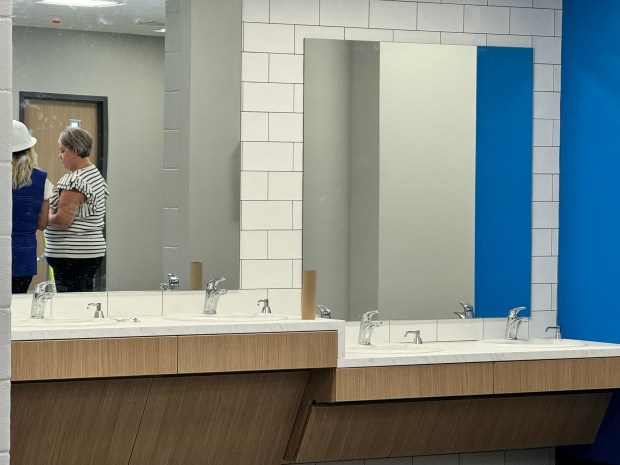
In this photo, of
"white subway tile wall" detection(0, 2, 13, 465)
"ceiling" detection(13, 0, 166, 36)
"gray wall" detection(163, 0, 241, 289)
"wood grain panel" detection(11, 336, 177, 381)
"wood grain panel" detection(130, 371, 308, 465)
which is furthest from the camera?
"gray wall" detection(163, 0, 241, 289)

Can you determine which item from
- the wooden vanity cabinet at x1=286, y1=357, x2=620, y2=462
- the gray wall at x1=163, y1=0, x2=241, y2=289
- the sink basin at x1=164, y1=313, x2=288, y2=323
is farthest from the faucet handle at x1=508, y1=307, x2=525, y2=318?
the gray wall at x1=163, y1=0, x2=241, y2=289

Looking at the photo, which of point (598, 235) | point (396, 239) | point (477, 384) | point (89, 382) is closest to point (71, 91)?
point (89, 382)

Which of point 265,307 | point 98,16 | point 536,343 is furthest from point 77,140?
point 536,343

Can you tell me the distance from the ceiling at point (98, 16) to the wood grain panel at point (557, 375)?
6.98 feet

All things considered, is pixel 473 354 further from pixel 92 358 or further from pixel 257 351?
pixel 92 358

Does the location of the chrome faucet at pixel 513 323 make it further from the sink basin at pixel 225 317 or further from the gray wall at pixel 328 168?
the sink basin at pixel 225 317

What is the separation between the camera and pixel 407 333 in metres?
5.07

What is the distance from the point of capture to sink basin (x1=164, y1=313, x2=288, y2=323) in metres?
4.48

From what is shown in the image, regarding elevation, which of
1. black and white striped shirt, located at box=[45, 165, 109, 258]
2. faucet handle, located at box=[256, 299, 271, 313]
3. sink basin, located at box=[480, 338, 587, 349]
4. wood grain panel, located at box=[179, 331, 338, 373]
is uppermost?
black and white striped shirt, located at box=[45, 165, 109, 258]

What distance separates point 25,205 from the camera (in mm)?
4469

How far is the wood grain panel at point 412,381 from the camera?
4.34m

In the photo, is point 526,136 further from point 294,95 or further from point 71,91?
point 71,91

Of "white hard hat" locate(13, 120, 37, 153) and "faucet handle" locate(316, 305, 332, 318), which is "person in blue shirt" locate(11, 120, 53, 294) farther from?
"faucet handle" locate(316, 305, 332, 318)

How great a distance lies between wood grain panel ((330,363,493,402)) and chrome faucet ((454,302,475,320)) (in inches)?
27.5
